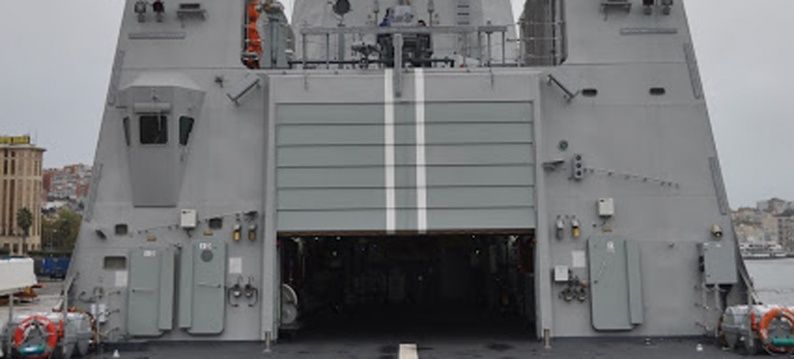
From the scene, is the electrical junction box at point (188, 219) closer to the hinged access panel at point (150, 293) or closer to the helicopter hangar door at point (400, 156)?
the hinged access panel at point (150, 293)

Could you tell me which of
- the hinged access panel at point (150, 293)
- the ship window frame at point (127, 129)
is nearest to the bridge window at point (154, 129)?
the ship window frame at point (127, 129)

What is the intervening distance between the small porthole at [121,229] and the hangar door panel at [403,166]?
2813 mm

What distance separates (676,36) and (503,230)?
15.4 ft

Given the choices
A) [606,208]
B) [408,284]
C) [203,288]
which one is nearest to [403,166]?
[606,208]

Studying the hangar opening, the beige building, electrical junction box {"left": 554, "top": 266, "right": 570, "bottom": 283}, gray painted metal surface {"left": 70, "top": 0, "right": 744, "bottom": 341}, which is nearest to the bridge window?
gray painted metal surface {"left": 70, "top": 0, "right": 744, "bottom": 341}

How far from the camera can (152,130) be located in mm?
12719

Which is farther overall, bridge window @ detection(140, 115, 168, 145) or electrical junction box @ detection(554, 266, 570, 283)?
bridge window @ detection(140, 115, 168, 145)

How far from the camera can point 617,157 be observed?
508 inches

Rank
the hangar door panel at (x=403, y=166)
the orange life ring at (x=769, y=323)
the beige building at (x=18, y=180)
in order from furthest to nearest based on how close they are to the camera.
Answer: the beige building at (x=18, y=180)
the hangar door panel at (x=403, y=166)
the orange life ring at (x=769, y=323)

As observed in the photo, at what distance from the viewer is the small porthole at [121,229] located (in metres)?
12.9

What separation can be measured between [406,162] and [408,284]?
12880 millimetres

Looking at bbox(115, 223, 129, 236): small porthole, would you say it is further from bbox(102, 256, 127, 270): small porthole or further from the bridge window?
the bridge window

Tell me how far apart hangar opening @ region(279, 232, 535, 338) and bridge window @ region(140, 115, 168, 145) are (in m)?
2.88

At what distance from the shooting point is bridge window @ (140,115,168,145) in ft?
41.6
